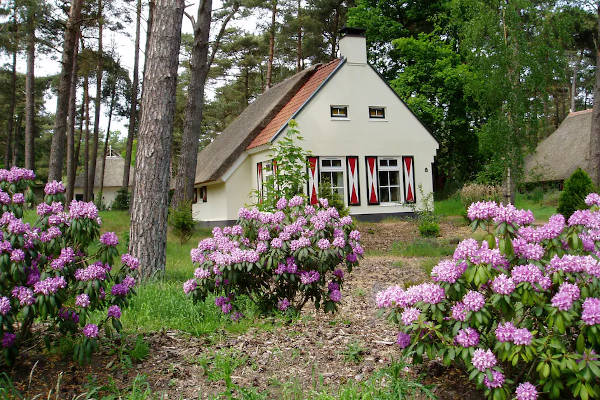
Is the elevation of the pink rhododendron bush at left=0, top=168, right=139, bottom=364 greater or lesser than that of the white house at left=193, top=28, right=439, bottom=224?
lesser

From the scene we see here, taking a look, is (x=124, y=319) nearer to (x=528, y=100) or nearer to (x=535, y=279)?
(x=535, y=279)

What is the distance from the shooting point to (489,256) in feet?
8.67

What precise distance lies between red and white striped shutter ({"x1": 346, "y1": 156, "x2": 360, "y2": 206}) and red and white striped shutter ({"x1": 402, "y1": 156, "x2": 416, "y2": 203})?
183 cm

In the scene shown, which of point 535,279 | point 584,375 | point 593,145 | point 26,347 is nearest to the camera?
point 584,375

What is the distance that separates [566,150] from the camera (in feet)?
86.0

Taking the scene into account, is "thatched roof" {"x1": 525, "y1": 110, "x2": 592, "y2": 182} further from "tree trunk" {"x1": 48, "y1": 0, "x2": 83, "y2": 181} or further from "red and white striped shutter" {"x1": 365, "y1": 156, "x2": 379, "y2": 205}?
"tree trunk" {"x1": 48, "y1": 0, "x2": 83, "y2": 181}

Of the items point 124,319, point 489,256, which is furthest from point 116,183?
point 489,256

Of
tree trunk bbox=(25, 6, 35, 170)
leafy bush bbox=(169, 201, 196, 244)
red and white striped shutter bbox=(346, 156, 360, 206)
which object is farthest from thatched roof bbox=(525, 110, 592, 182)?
tree trunk bbox=(25, 6, 35, 170)

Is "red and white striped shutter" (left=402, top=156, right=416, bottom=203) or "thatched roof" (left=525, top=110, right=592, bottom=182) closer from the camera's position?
"red and white striped shutter" (left=402, top=156, right=416, bottom=203)

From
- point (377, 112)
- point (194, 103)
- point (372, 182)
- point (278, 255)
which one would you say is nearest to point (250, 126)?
point (377, 112)

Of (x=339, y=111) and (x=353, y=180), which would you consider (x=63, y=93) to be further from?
(x=353, y=180)

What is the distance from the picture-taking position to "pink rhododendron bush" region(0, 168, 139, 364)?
9.57 feet

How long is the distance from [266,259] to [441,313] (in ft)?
6.17

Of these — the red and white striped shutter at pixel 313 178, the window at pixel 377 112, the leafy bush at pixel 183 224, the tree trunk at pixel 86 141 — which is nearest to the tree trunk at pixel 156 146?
the leafy bush at pixel 183 224
